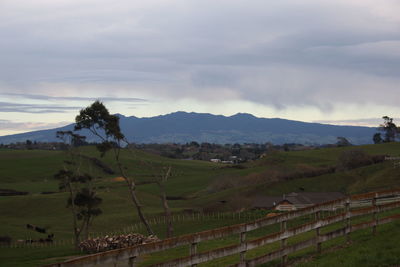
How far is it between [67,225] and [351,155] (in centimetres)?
6470

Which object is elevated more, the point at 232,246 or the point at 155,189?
the point at 232,246

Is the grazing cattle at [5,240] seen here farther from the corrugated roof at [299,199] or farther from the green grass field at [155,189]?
the corrugated roof at [299,199]

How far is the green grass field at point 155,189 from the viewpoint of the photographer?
81.4 m

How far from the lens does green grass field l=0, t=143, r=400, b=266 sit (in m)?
81.4

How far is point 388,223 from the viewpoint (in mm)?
20328

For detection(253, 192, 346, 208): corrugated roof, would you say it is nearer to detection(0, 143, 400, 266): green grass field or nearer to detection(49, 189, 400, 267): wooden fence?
detection(0, 143, 400, 266): green grass field

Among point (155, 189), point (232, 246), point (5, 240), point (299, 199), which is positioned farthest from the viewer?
point (155, 189)

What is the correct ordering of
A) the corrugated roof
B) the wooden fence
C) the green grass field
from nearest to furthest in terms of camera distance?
the wooden fence, the green grass field, the corrugated roof

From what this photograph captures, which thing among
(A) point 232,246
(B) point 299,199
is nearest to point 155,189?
(B) point 299,199

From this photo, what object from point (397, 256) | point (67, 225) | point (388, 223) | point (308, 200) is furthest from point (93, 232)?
point (397, 256)

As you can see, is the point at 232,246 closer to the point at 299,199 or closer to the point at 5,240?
the point at 5,240

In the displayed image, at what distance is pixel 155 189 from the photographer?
139 meters

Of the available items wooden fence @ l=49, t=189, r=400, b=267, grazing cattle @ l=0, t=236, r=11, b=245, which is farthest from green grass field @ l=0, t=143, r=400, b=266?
wooden fence @ l=49, t=189, r=400, b=267

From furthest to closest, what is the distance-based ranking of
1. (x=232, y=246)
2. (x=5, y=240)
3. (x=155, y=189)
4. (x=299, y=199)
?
(x=155, y=189)
(x=299, y=199)
(x=5, y=240)
(x=232, y=246)
